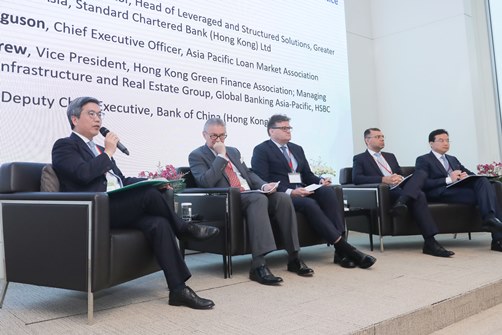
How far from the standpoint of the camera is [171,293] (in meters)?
1.95

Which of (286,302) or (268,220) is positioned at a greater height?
(268,220)

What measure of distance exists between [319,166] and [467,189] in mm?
1511

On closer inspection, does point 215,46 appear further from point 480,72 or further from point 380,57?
point 480,72

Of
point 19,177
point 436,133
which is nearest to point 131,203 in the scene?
point 19,177

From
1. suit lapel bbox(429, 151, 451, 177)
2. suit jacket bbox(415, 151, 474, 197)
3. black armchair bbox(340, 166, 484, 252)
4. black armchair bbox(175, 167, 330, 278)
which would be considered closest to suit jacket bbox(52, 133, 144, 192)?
black armchair bbox(175, 167, 330, 278)

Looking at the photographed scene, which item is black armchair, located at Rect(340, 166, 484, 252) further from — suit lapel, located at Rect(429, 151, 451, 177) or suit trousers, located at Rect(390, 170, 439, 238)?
suit lapel, located at Rect(429, 151, 451, 177)

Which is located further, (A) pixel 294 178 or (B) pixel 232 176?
(A) pixel 294 178

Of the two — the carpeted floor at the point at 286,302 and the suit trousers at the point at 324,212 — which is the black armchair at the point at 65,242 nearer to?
the carpeted floor at the point at 286,302

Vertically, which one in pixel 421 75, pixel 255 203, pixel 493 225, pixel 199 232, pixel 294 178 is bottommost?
pixel 493 225

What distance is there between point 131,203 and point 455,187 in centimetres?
277

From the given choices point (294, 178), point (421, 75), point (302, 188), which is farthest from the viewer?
point (421, 75)

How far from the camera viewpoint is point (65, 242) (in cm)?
180

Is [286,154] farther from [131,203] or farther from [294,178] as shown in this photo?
[131,203]

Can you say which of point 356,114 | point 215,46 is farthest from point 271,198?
point 356,114
